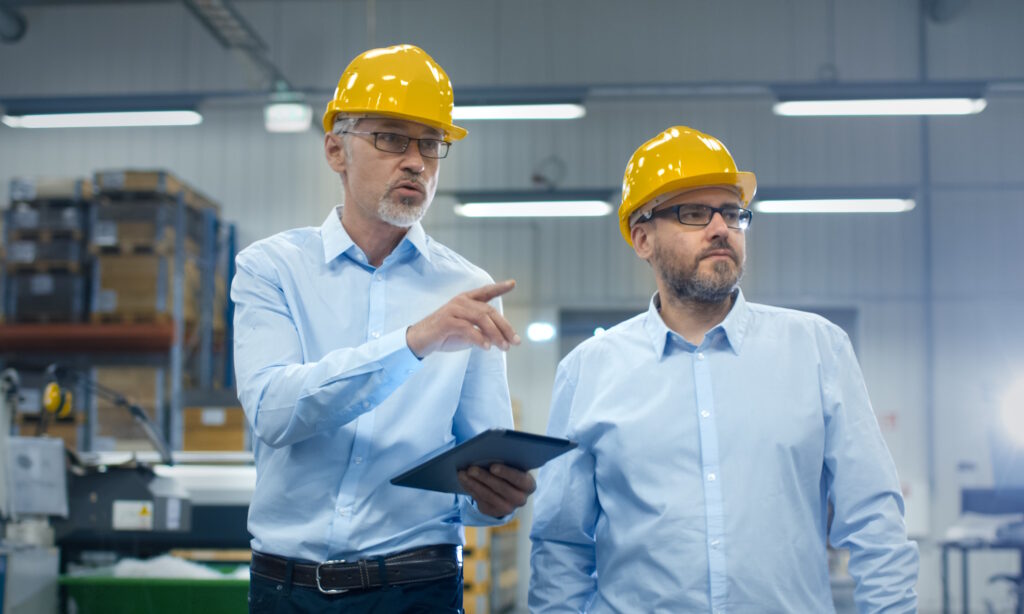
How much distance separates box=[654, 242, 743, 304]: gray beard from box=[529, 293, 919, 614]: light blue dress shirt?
6 centimetres

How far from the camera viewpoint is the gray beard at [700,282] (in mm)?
2125

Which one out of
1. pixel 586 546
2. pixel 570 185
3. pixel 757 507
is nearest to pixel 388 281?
pixel 586 546

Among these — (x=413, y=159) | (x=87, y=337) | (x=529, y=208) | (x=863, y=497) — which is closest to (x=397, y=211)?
A: (x=413, y=159)

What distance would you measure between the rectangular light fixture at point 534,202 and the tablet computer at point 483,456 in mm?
8132

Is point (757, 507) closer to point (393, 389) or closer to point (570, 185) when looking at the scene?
point (393, 389)

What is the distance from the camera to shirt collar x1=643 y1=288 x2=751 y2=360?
6.88 ft

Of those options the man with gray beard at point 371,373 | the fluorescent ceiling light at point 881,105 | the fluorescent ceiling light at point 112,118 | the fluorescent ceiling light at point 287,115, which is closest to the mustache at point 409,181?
the man with gray beard at point 371,373

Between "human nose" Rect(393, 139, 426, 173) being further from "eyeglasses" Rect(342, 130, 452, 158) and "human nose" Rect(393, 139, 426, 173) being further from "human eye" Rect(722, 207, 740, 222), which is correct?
"human eye" Rect(722, 207, 740, 222)

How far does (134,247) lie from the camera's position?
9273 millimetres

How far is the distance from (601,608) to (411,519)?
1.61 feet

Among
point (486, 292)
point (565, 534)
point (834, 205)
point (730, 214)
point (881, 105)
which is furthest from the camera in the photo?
point (834, 205)

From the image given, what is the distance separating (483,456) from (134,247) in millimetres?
8476

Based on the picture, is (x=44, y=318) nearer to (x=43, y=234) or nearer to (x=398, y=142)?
(x=43, y=234)

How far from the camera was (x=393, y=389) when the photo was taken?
1.70 m
